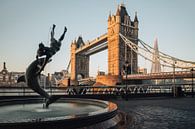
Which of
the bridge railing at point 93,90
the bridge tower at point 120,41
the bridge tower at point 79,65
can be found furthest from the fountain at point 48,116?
the bridge tower at point 79,65

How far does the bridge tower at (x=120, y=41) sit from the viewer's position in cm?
6066

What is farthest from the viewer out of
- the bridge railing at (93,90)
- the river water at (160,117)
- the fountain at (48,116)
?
the bridge railing at (93,90)

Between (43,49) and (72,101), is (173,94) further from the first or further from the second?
(43,49)

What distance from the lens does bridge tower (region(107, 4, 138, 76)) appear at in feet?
199

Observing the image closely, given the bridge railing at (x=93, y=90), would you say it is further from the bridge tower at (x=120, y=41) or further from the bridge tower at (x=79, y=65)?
the bridge tower at (x=79, y=65)

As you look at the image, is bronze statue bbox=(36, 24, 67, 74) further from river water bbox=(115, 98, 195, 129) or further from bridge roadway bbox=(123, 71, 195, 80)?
bridge roadway bbox=(123, 71, 195, 80)

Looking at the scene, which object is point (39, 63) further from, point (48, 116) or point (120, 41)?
point (120, 41)

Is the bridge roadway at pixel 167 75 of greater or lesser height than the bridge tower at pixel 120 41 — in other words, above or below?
below

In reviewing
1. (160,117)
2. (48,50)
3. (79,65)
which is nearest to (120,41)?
(79,65)

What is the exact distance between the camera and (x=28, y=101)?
896cm

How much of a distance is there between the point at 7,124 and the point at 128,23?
6430 cm

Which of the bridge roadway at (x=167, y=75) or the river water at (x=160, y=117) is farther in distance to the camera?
the bridge roadway at (x=167, y=75)

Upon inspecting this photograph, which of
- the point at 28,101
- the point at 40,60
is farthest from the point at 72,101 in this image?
the point at 40,60

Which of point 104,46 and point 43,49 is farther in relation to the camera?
point 104,46
